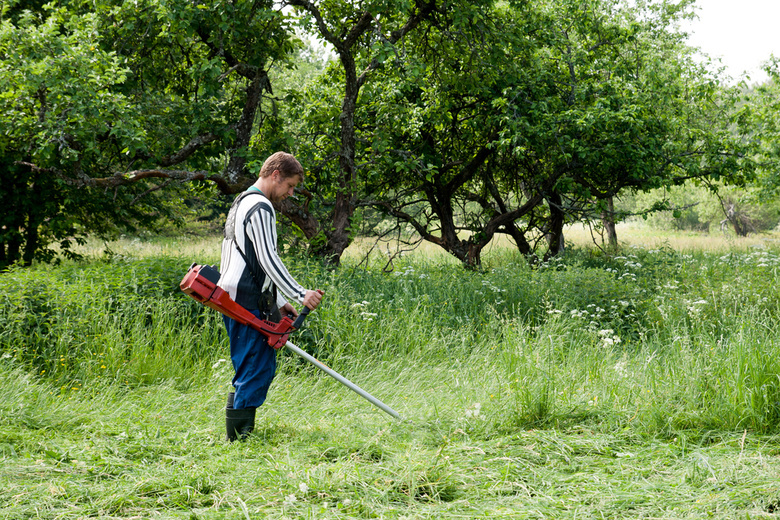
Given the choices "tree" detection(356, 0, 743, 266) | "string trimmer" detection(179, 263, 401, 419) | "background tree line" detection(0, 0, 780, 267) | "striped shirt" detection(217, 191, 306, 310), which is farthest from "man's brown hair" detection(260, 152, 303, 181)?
"tree" detection(356, 0, 743, 266)

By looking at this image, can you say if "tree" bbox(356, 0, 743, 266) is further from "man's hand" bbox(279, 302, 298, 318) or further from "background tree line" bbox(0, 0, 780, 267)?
"man's hand" bbox(279, 302, 298, 318)

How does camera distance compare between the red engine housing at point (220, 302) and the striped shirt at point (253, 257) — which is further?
the striped shirt at point (253, 257)

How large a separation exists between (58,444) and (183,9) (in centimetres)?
514

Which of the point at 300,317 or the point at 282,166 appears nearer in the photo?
the point at 300,317

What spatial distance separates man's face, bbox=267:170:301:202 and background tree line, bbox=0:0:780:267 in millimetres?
3573

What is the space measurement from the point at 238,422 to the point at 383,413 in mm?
1044

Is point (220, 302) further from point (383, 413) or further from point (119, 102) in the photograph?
point (119, 102)

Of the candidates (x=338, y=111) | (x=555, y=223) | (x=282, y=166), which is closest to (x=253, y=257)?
(x=282, y=166)

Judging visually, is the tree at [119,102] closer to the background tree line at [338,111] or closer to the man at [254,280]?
the background tree line at [338,111]

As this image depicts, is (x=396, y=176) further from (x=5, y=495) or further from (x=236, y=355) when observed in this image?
(x=5, y=495)

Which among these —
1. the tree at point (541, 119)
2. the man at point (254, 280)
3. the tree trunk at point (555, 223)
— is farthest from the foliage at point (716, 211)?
the man at point (254, 280)

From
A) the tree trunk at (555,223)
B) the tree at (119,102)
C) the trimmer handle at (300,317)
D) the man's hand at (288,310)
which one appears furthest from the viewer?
the tree trunk at (555,223)

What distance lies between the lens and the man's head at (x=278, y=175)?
3.65 m

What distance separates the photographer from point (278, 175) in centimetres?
365
